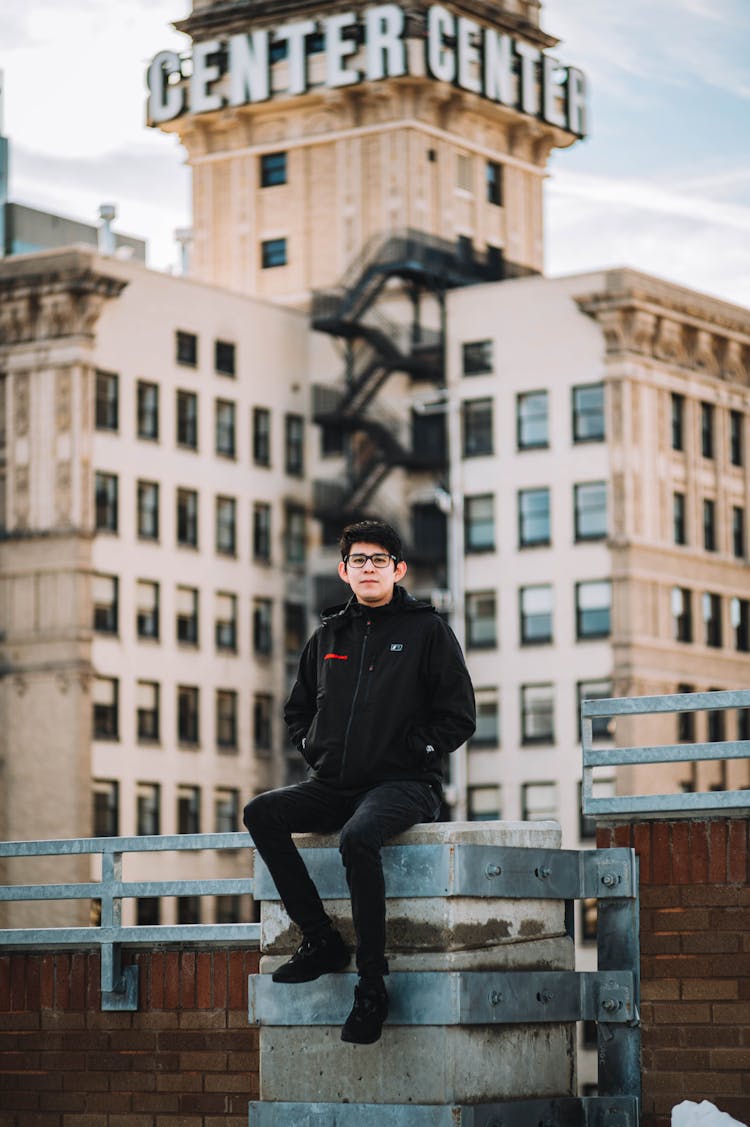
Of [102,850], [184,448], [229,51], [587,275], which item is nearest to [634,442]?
[587,275]

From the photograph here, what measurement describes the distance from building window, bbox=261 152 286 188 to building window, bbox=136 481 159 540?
15.8 m

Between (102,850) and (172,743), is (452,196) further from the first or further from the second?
(102,850)

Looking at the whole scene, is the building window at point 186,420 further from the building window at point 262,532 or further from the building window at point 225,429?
the building window at point 262,532

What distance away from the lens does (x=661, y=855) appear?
13711 millimetres

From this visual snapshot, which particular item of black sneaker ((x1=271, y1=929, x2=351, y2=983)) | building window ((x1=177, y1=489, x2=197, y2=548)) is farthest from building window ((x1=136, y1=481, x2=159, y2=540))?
black sneaker ((x1=271, y1=929, x2=351, y2=983))

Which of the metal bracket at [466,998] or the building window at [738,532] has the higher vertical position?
the building window at [738,532]

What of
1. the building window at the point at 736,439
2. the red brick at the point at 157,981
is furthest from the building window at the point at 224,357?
the red brick at the point at 157,981

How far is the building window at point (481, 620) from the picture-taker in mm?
82438

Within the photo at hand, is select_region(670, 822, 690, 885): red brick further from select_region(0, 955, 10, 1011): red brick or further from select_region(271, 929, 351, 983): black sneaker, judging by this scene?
select_region(0, 955, 10, 1011): red brick

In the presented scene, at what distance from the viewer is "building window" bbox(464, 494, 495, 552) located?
83.1 metres

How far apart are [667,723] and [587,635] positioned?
11.6 feet

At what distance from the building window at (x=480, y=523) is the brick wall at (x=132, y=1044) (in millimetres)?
67256

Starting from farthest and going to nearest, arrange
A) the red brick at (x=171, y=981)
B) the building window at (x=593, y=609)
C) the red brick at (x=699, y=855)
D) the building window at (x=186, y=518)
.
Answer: the building window at (x=186, y=518) < the building window at (x=593, y=609) < the red brick at (x=171, y=981) < the red brick at (x=699, y=855)

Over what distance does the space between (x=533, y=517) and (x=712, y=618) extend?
21.5ft
